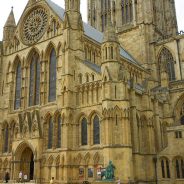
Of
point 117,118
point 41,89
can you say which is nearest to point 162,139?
point 117,118

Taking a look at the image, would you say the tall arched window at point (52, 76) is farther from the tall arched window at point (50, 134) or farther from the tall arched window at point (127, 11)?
the tall arched window at point (127, 11)

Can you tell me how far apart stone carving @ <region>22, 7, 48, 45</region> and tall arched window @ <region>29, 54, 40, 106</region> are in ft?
8.76

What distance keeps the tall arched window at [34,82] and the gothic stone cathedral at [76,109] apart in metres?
0.14

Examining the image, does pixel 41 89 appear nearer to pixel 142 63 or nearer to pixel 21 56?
pixel 21 56

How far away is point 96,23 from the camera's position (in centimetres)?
6750

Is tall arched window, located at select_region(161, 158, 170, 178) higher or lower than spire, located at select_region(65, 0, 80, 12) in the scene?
lower

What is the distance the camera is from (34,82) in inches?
1596

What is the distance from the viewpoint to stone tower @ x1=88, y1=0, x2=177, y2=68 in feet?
182

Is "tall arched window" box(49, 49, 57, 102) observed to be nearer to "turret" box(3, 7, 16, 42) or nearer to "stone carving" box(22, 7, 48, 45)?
"stone carving" box(22, 7, 48, 45)

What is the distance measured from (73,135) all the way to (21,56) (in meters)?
15.9

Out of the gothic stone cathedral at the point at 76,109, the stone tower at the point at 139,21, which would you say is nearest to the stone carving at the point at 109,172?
the gothic stone cathedral at the point at 76,109

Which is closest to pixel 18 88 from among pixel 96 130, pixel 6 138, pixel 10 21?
pixel 6 138

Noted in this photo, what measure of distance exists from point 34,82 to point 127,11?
3069cm

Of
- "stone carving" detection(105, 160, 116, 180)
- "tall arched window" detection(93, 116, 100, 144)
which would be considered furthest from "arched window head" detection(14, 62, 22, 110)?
"stone carving" detection(105, 160, 116, 180)
